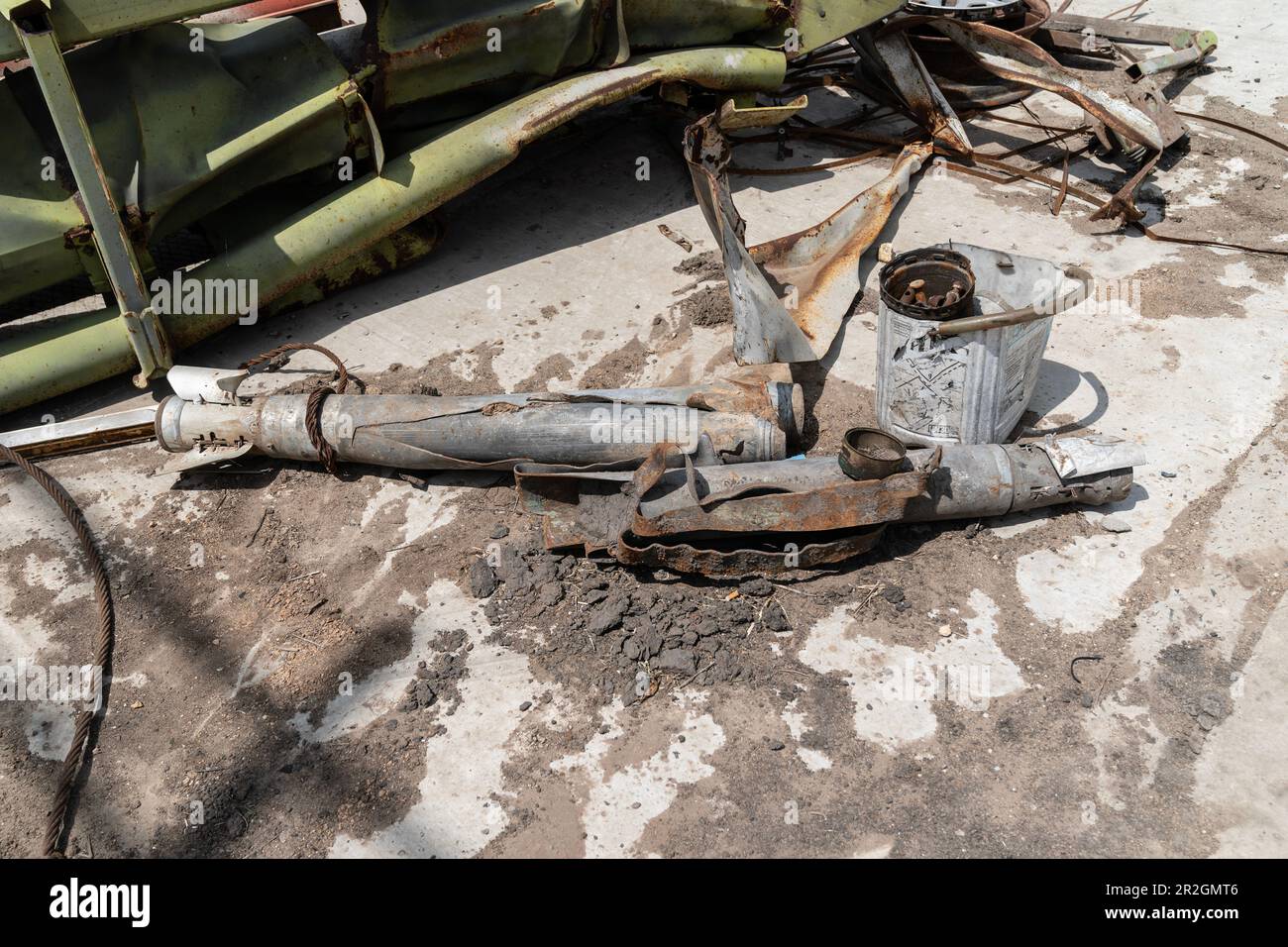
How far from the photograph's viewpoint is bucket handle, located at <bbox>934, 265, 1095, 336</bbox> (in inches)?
126

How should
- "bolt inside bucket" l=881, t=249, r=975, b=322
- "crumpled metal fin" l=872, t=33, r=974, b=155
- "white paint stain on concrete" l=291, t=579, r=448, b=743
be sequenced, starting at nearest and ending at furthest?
"white paint stain on concrete" l=291, t=579, r=448, b=743 → "bolt inside bucket" l=881, t=249, r=975, b=322 → "crumpled metal fin" l=872, t=33, r=974, b=155

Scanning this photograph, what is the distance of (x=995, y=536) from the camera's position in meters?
3.43

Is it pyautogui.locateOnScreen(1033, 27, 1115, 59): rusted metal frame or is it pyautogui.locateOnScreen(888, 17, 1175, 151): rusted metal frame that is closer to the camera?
pyautogui.locateOnScreen(888, 17, 1175, 151): rusted metal frame

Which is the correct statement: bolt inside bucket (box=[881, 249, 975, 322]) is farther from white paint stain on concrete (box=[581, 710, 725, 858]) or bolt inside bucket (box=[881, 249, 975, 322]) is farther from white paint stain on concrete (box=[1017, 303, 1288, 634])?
Answer: white paint stain on concrete (box=[581, 710, 725, 858])

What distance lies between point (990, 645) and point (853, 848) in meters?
0.88

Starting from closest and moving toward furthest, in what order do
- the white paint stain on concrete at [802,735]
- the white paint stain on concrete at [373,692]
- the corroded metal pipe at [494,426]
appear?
the white paint stain on concrete at [802,735] < the white paint stain on concrete at [373,692] < the corroded metal pipe at [494,426]

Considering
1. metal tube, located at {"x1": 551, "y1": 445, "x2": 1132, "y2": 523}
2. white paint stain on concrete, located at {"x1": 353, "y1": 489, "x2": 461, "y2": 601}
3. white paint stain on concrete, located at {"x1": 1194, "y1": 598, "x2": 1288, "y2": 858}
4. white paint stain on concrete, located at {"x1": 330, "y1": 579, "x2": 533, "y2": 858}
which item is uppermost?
metal tube, located at {"x1": 551, "y1": 445, "x2": 1132, "y2": 523}

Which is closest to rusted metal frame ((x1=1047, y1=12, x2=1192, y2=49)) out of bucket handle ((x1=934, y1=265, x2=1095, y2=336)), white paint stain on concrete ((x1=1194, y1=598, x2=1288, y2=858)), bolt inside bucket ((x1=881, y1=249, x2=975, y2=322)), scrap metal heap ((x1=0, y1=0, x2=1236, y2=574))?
scrap metal heap ((x1=0, y1=0, x2=1236, y2=574))

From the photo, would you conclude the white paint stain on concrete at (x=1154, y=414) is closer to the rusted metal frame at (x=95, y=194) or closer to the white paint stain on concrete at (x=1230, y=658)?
the white paint stain on concrete at (x=1230, y=658)

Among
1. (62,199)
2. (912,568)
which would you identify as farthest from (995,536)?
(62,199)

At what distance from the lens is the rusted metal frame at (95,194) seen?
345 cm

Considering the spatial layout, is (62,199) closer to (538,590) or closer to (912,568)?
(538,590)

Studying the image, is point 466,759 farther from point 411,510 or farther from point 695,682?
point 411,510

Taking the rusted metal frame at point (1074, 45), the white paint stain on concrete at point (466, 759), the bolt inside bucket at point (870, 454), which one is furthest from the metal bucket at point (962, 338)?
the rusted metal frame at point (1074, 45)
